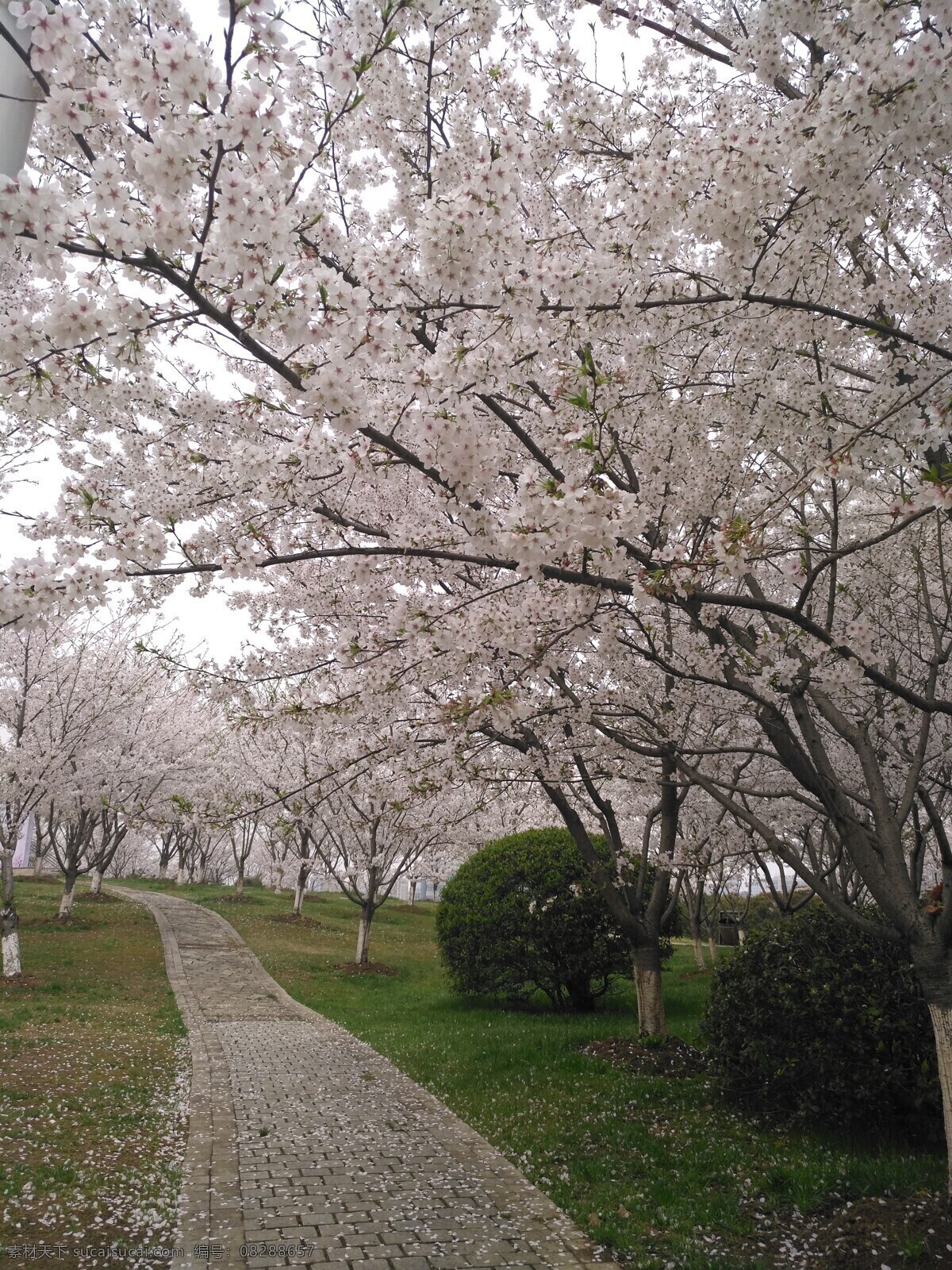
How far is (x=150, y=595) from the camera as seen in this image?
4871 mm

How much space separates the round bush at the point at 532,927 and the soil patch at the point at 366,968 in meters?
3.12

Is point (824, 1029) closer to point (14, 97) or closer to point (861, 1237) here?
point (861, 1237)

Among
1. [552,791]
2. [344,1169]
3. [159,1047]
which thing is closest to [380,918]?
[159,1047]

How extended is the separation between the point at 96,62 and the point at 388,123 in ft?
7.79

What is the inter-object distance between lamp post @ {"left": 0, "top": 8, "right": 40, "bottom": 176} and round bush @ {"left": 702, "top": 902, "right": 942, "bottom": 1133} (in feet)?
21.5

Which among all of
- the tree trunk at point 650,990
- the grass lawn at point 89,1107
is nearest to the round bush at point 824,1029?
the tree trunk at point 650,990

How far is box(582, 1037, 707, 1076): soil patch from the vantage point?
292 inches

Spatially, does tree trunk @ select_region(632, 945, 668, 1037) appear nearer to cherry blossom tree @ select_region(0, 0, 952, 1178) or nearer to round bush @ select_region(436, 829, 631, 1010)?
round bush @ select_region(436, 829, 631, 1010)

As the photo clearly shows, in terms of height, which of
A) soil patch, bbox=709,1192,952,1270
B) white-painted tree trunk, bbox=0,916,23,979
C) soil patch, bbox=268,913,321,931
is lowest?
soil patch, bbox=268,913,321,931

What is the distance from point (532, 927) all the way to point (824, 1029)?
20.4 ft

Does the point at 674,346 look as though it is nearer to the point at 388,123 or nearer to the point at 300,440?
the point at 388,123

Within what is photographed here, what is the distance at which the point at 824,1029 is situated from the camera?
5609 millimetres

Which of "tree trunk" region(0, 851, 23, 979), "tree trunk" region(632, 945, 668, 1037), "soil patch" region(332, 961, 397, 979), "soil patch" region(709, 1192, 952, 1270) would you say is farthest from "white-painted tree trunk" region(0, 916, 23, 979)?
"soil patch" region(709, 1192, 952, 1270)

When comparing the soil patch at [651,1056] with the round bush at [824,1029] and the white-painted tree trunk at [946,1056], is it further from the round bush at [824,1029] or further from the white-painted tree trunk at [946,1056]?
the white-painted tree trunk at [946,1056]
